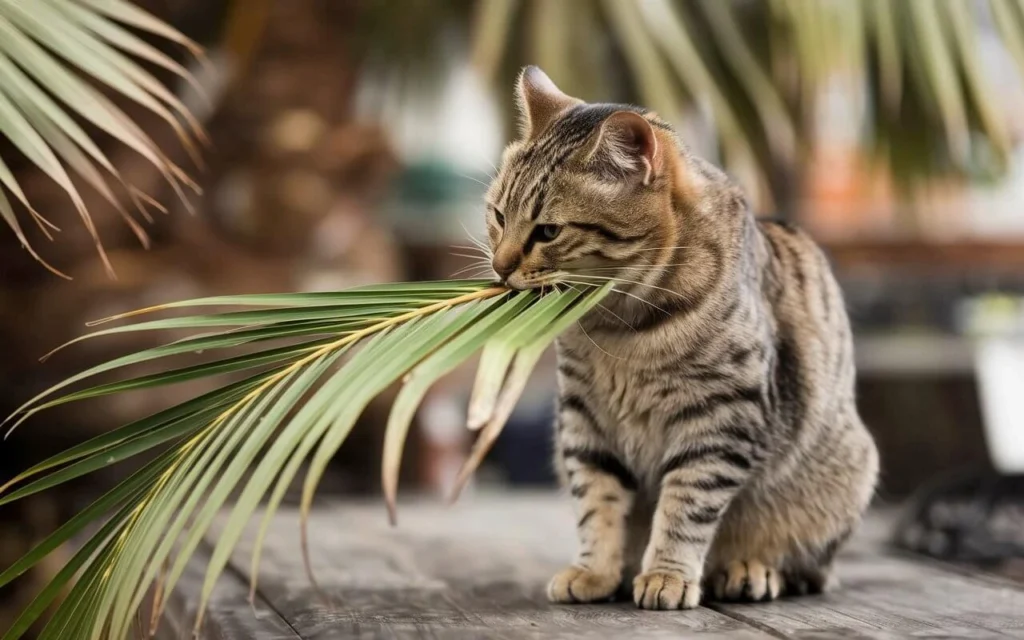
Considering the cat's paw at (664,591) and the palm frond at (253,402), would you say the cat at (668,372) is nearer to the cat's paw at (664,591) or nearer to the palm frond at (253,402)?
the cat's paw at (664,591)

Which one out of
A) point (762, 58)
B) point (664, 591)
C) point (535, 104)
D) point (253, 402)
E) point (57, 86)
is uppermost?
point (762, 58)

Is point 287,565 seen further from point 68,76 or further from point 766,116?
point 766,116

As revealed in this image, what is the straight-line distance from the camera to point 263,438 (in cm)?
90

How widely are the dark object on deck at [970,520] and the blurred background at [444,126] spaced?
1.43ft

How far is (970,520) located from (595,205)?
3.31 ft

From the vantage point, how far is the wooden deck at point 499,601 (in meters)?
1.08

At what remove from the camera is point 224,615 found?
1.22 metres

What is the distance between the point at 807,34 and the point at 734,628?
127cm

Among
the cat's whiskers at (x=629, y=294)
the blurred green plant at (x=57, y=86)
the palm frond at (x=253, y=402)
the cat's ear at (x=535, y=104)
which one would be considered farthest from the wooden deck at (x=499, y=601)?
the cat's ear at (x=535, y=104)

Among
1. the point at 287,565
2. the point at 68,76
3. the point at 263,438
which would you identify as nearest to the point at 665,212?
the point at 263,438

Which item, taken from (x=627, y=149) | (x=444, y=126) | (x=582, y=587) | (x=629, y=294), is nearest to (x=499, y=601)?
(x=582, y=587)

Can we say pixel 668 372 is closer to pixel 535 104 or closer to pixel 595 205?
pixel 595 205

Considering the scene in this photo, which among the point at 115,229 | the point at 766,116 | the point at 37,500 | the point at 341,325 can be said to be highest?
the point at 766,116

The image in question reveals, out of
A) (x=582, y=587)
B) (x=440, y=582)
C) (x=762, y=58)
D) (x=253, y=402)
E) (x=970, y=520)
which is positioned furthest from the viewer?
(x=762, y=58)
